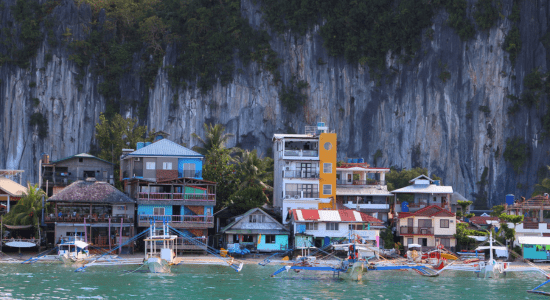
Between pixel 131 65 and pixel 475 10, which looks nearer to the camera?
pixel 475 10

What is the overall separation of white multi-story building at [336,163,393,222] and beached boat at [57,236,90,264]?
20.9m

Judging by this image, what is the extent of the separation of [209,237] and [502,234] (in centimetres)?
2066

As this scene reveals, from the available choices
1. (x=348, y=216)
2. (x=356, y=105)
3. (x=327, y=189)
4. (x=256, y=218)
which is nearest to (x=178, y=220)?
(x=256, y=218)

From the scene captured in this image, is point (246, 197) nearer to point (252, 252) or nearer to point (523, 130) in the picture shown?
point (252, 252)

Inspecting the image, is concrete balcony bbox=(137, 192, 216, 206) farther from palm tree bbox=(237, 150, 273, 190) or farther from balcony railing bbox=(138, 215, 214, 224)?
palm tree bbox=(237, 150, 273, 190)

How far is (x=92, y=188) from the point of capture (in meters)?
49.8

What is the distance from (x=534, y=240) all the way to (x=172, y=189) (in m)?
24.1

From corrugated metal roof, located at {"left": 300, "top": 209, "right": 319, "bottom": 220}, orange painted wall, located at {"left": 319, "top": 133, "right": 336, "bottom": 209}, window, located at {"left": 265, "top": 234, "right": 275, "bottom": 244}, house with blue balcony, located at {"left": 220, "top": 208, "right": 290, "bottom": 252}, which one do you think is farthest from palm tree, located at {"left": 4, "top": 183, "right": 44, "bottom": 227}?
orange painted wall, located at {"left": 319, "top": 133, "right": 336, "bottom": 209}

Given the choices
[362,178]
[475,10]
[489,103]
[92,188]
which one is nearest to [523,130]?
[489,103]

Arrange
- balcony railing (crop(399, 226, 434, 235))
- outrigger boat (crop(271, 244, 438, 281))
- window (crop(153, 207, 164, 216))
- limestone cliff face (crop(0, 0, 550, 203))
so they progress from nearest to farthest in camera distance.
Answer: outrigger boat (crop(271, 244, 438, 281)) < window (crop(153, 207, 164, 216)) < balcony railing (crop(399, 226, 434, 235)) < limestone cliff face (crop(0, 0, 550, 203))

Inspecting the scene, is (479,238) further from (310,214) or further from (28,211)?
(28,211)

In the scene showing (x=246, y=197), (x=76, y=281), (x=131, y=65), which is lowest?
(x=76, y=281)

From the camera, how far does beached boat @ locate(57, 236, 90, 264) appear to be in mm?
42719

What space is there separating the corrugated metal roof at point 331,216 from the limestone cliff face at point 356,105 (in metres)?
33.8
